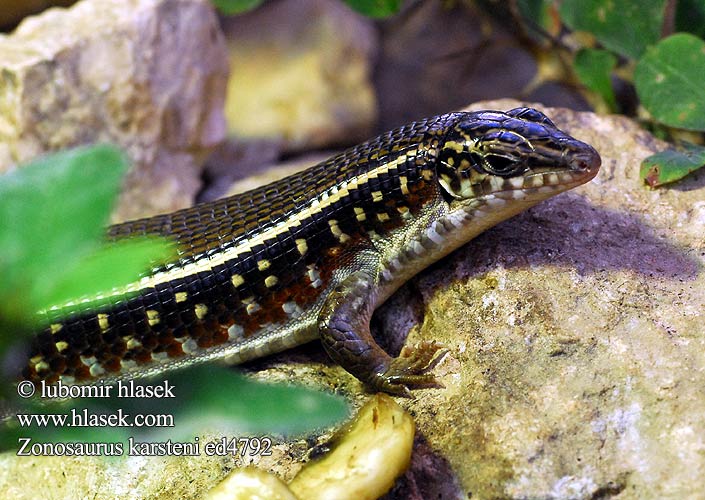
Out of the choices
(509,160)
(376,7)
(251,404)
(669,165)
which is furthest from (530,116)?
(251,404)

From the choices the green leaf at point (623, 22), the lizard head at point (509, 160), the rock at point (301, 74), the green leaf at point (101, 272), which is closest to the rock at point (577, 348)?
the lizard head at point (509, 160)

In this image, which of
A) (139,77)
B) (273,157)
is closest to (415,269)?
(139,77)

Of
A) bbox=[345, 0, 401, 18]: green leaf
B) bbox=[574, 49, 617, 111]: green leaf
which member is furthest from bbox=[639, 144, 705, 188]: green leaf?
bbox=[345, 0, 401, 18]: green leaf

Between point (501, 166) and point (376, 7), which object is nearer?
point (501, 166)

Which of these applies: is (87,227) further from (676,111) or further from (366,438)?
(676,111)

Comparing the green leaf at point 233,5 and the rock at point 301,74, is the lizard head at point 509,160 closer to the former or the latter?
the green leaf at point 233,5

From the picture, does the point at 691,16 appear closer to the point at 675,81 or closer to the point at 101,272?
the point at 675,81
